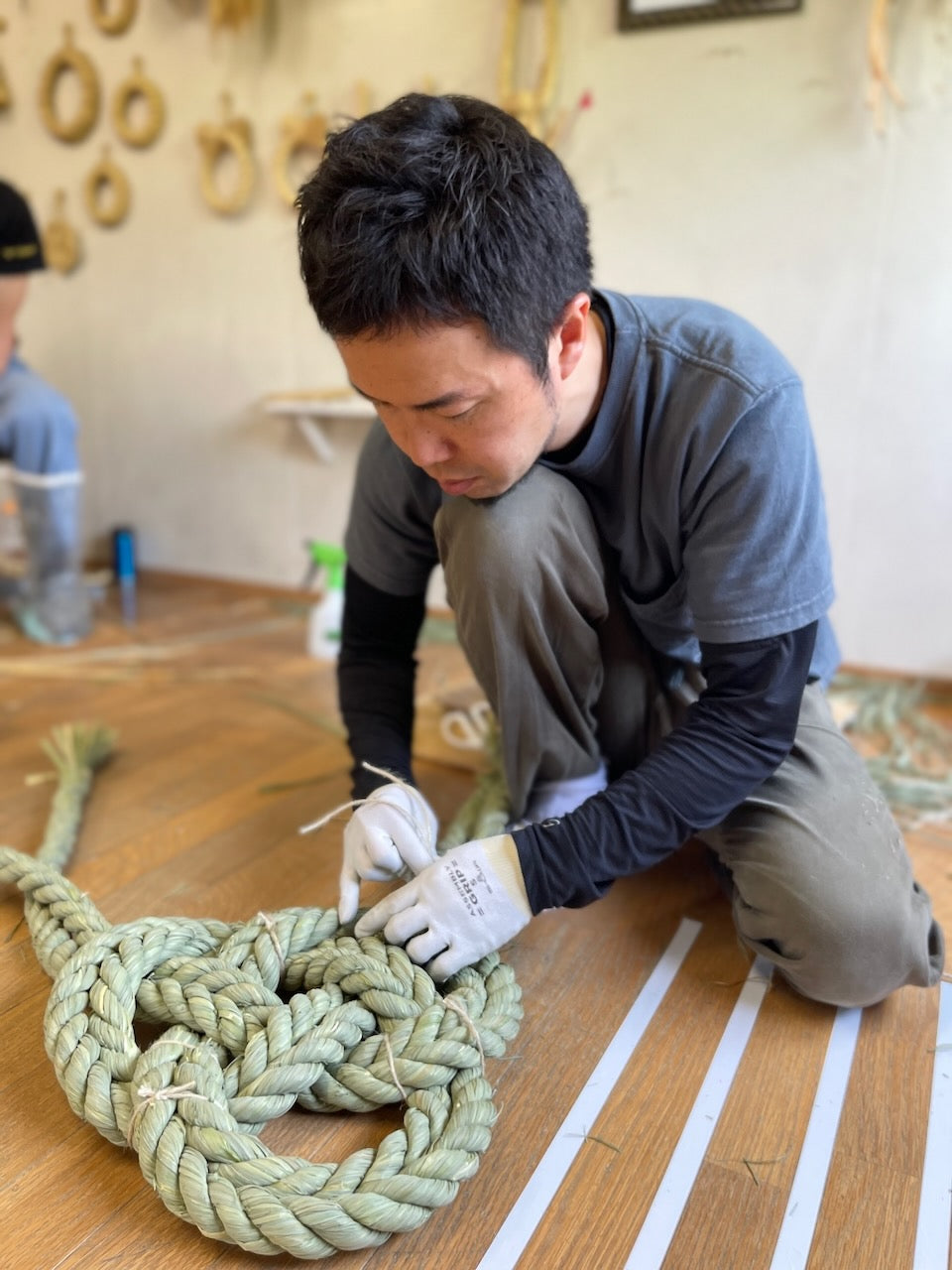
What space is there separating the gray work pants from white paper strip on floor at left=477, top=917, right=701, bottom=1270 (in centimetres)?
9

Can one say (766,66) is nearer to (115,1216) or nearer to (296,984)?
(296,984)

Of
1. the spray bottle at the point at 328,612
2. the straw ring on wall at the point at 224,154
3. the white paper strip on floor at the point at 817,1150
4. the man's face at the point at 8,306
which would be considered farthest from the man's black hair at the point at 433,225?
the straw ring on wall at the point at 224,154

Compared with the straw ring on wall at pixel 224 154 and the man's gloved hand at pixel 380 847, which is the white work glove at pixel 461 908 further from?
the straw ring on wall at pixel 224 154

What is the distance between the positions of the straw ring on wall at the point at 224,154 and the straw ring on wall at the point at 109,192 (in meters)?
0.27

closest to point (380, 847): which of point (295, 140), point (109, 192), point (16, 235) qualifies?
point (16, 235)

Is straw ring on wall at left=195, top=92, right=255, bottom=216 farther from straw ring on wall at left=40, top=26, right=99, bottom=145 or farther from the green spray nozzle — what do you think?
the green spray nozzle

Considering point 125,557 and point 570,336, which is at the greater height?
point 570,336

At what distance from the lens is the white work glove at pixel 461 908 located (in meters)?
0.79

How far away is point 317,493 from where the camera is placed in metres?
2.44

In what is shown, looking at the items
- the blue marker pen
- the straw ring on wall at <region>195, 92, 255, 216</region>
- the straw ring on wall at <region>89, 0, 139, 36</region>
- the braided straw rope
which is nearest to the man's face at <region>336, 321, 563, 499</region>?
the braided straw rope

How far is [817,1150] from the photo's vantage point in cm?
72

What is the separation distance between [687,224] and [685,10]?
377mm

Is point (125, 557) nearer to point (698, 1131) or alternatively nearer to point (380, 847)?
point (380, 847)

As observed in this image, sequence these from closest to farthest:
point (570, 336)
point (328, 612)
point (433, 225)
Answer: point (433, 225)
point (570, 336)
point (328, 612)
